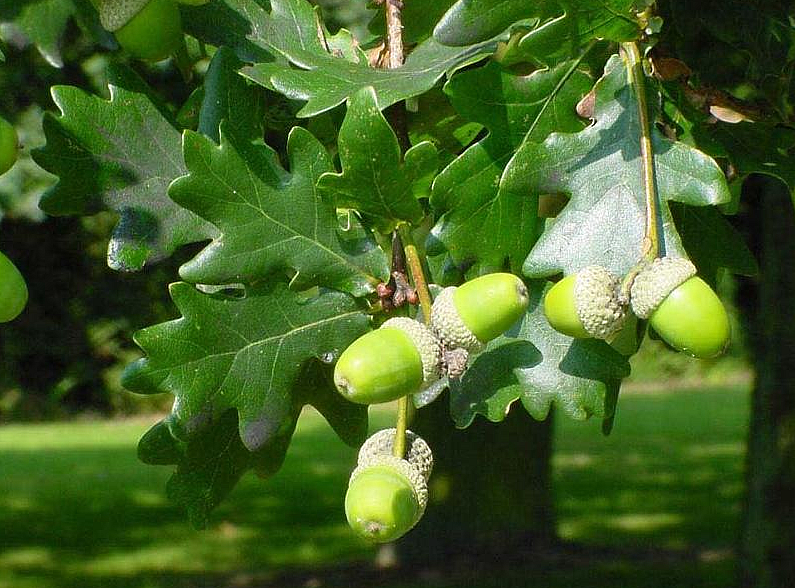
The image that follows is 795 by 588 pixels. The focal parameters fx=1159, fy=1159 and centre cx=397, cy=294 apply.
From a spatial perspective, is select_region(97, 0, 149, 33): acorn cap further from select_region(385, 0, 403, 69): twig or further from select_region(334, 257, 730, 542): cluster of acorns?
select_region(334, 257, 730, 542): cluster of acorns

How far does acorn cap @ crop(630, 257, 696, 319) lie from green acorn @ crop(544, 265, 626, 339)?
0.05 ft

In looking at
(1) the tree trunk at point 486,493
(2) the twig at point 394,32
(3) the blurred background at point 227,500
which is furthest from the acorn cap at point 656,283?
(1) the tree trunk at point 486,493

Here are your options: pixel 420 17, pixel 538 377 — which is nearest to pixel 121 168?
pixel 420 17

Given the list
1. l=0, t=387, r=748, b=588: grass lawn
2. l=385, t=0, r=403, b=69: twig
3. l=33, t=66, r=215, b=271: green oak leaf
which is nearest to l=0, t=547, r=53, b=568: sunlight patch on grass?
l=0, t=387, r=748, b=588: grass lawn

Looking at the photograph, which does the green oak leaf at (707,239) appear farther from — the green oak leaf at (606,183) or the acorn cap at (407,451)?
the acorn cap at (407,451)

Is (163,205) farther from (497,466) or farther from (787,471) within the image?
(497,466)

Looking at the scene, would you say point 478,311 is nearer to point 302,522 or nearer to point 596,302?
point 596,302

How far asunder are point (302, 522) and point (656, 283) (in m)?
6.96

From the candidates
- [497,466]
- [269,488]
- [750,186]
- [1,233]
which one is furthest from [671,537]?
[1,233]

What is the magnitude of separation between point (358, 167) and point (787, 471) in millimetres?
3924

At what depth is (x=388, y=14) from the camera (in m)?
1.13

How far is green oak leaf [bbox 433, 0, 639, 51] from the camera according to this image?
36.6 inches

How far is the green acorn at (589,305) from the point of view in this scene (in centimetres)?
86

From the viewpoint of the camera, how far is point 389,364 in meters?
0.88
